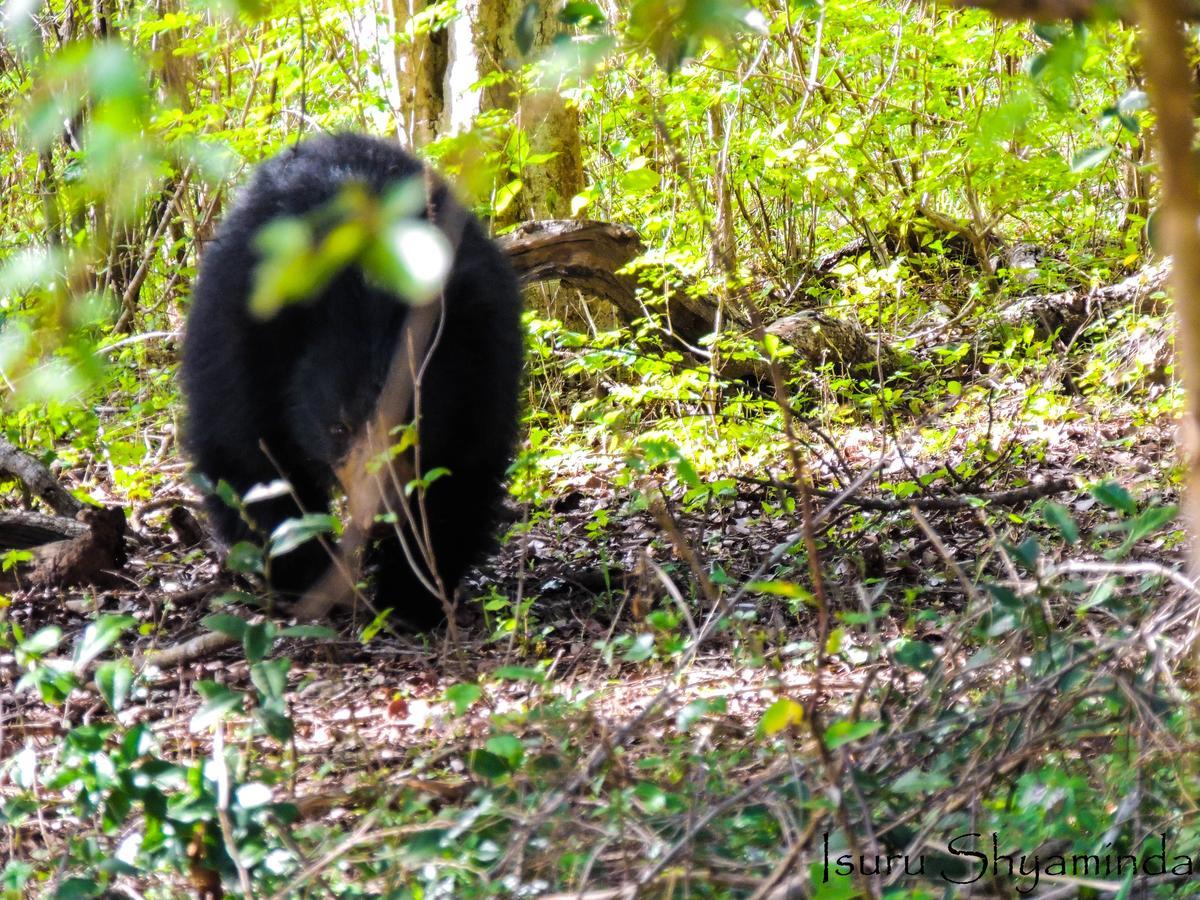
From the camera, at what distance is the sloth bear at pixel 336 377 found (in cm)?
400

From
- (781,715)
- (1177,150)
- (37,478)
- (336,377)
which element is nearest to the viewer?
(1177,150)

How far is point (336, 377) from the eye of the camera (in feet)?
13.1

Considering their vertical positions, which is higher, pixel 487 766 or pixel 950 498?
pixel 487 766

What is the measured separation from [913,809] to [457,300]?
100 inches

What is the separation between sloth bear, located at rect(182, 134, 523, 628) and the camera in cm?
400

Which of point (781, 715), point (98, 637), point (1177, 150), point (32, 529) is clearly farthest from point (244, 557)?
point (32, 529)

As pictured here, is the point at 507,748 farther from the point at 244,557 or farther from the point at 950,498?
the point at 950,498

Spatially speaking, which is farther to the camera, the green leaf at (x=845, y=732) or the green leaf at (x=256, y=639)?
the green leaf at (x=256, y=639)

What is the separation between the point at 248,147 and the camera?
5629 mm

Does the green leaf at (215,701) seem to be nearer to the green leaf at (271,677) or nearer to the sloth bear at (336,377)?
the green leaf at (271,677)

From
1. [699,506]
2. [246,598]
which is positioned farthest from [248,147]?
[246,598]

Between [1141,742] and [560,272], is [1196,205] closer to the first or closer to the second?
[1141,742]

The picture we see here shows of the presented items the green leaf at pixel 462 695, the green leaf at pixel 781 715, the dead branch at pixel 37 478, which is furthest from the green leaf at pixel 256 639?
the dead branch at pixel 37 478

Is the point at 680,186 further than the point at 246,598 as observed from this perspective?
Yes
